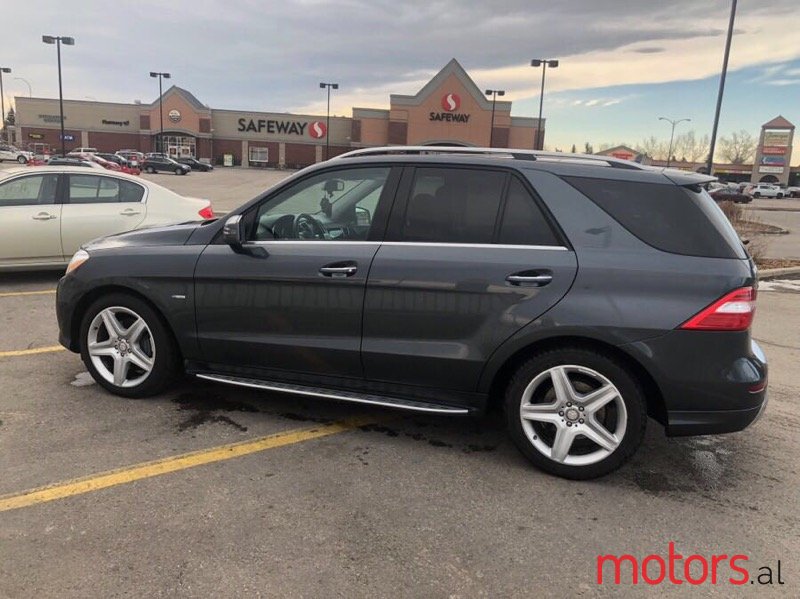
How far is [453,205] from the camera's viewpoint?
3602 mm

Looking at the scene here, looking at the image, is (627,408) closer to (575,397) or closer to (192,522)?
(575,397)

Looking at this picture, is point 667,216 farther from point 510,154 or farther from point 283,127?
point 283,127

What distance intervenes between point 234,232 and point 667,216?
2.49m

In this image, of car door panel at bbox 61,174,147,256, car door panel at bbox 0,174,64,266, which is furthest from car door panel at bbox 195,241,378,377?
car door panel at bbox 0,174,64,266

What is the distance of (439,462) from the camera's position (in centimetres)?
361

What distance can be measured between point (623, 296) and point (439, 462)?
1385mm

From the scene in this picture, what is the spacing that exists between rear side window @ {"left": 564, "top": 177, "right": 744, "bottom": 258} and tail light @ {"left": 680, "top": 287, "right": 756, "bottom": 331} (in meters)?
0.22

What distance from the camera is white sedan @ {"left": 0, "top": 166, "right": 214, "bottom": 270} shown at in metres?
7.72

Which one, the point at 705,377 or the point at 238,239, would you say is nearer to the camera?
the point at 705,377

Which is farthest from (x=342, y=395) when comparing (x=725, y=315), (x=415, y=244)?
(x=725, y=315)

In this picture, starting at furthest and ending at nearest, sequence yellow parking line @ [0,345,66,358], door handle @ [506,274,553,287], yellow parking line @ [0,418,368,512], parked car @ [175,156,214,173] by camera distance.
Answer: parked car @ [175,156,214,173]
yellow parking line @ [0,345,66,358]
door handle @ [506,274,553,287]
yellow parking line @ [0,418,368,512]

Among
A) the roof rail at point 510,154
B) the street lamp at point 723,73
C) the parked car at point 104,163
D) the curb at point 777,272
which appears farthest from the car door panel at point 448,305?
the parked car at point 104,163

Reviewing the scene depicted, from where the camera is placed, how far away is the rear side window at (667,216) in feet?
10.6

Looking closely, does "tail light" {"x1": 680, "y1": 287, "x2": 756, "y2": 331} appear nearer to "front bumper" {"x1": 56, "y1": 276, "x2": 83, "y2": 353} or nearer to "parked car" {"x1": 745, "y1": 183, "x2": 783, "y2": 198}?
"front bumper" {"x1": 56, "y1": 276, "x2": 83, "y2": 353}
